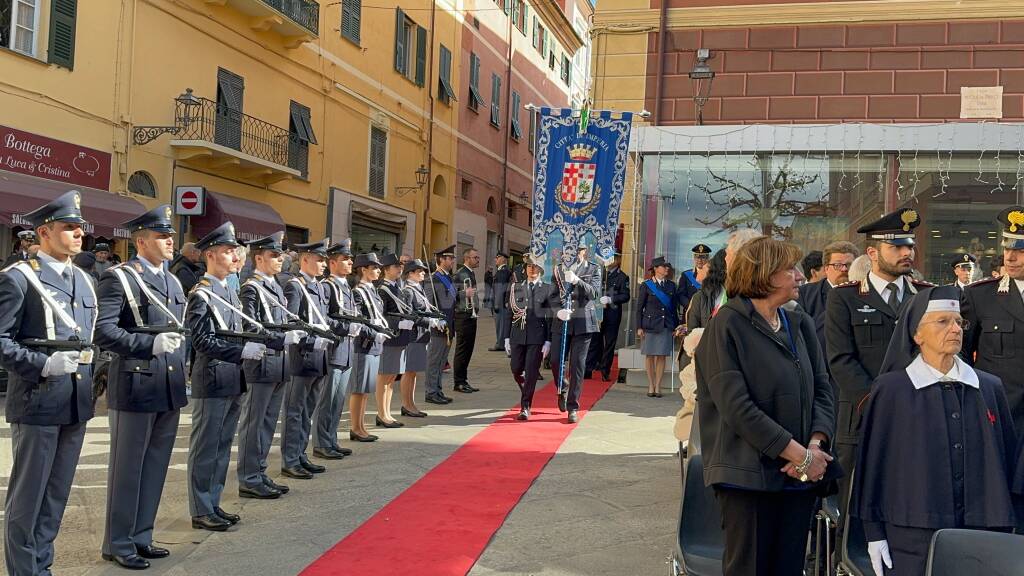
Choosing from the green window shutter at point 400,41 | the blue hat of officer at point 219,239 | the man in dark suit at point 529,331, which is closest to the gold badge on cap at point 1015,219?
the blue hat of officer at point 219,239

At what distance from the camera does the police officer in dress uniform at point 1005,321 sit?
15.5ft

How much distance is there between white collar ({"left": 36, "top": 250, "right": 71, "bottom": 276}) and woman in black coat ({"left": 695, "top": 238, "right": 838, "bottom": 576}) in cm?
312

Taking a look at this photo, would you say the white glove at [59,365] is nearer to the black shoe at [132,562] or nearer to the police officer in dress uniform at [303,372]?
the black shoe at [132,562]

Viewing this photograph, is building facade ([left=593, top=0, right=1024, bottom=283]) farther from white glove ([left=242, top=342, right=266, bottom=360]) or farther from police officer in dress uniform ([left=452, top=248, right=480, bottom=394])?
white glove ([left=242, top=342, right=266, bottom=360])

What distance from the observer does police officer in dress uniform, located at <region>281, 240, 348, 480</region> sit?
6855 millimetres

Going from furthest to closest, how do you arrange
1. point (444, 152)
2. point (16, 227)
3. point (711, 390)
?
point (444, 152)
point (16, 227)
point (711, 390)

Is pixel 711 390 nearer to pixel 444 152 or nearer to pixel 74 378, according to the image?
pixel 74 378

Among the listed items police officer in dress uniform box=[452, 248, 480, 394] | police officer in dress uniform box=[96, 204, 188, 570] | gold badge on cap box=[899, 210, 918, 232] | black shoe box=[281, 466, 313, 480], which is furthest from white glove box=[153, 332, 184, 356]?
police officer in dress uniform box=[452, 248, 480, 394]

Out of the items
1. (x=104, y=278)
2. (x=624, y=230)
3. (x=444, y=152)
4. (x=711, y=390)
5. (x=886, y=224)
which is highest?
(x=444, y=152)

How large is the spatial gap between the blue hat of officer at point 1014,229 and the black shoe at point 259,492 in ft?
16.1

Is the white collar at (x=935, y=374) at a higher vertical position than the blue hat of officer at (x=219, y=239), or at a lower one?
lower

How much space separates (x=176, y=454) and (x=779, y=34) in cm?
1220

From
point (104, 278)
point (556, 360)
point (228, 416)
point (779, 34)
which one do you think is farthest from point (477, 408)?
point (779, 34)

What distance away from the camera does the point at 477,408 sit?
34.4 feet
